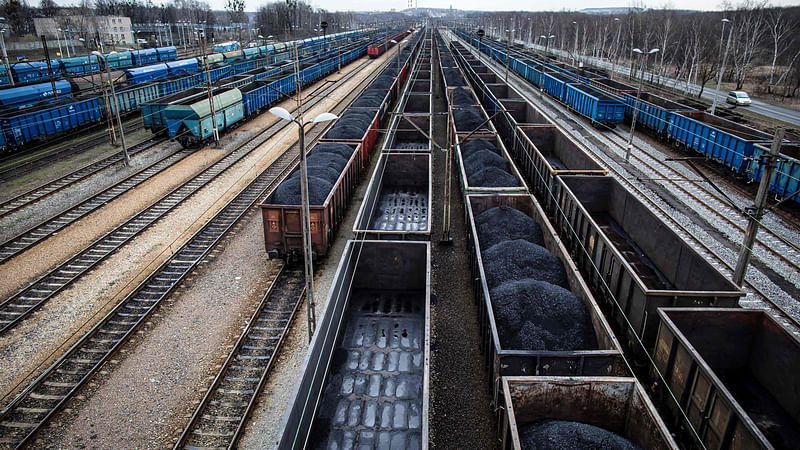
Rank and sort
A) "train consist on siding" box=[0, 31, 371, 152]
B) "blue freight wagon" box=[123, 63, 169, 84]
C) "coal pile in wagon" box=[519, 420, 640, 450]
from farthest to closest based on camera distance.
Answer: "blue freight wagon" box=[123, 63, 169, 84]
"train consist on siding" box=[0, 31, 371, 152]
"coal pile in wagon" box=[519, 420, 640, 450]

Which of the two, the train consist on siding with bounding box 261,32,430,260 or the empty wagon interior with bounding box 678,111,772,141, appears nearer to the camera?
the train consist on siding with bounding box 261,32,430,260

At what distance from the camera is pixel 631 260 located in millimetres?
14273

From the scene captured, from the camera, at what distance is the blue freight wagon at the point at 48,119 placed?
24766 mm

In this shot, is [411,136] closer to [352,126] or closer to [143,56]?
[352,126]

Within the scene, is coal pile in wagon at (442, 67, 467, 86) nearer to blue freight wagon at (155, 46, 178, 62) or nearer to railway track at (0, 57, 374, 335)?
railway track at (0, 57, 374, 335)

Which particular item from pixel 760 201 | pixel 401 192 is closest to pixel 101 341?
pixel 401 192

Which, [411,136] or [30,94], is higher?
[30,94]

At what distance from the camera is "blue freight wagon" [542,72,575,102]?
41.7m

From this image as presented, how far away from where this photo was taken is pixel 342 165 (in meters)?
18.7

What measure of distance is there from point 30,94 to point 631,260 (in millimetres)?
38290

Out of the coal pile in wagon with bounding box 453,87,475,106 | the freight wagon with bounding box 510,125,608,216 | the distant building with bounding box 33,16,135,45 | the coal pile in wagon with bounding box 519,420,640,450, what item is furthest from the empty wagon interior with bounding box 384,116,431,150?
the distant building with bounding box 33,16,135,45

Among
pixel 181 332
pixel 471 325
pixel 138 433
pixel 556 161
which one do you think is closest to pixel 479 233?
pixel 471 325

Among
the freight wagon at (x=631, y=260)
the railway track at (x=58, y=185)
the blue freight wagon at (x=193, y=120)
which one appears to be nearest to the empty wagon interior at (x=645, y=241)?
the freight wagon at (x=631, y=260)

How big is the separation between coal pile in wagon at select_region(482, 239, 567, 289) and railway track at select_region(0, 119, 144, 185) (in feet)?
76.1
